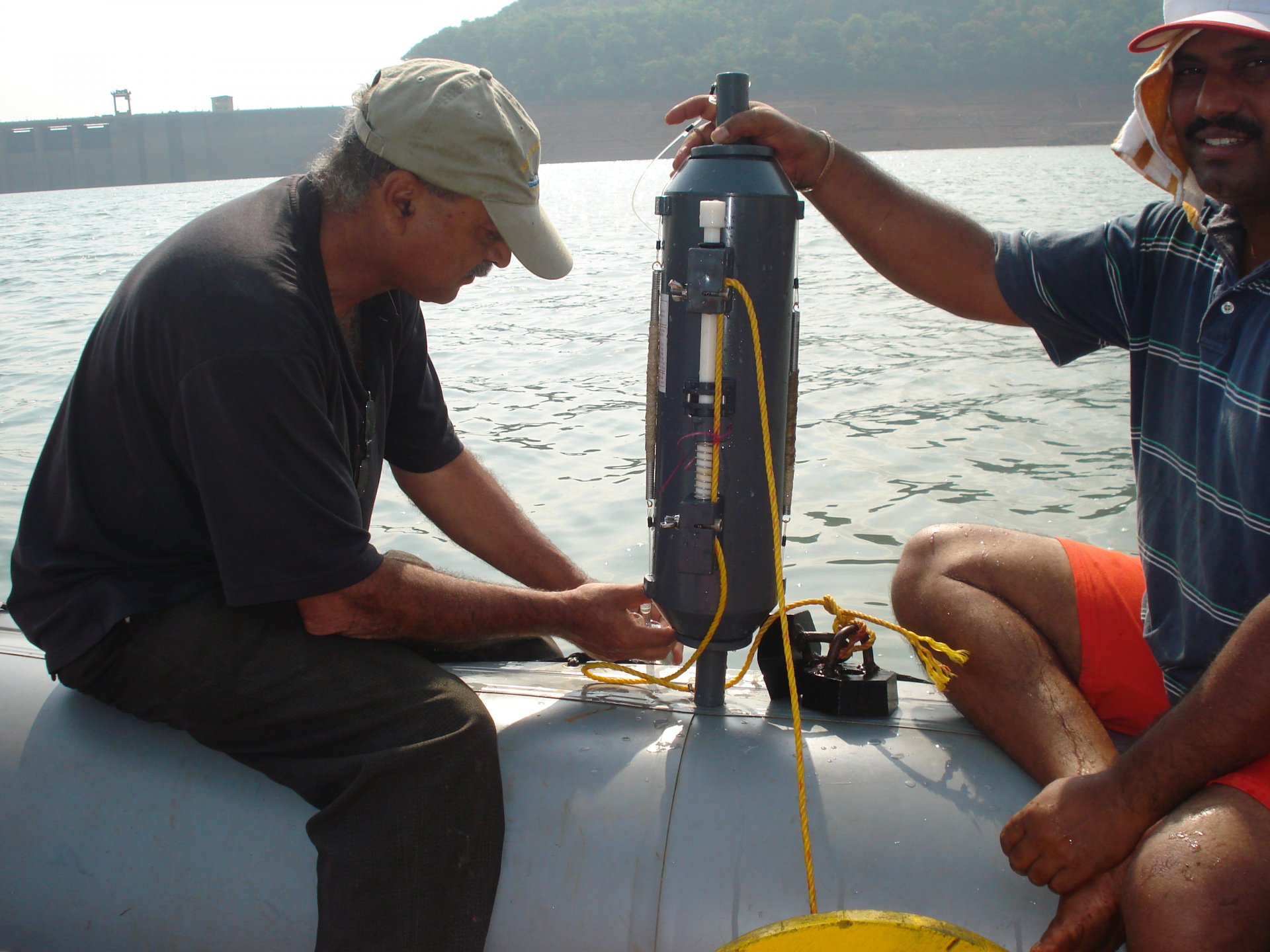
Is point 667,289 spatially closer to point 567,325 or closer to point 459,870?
point 459,870

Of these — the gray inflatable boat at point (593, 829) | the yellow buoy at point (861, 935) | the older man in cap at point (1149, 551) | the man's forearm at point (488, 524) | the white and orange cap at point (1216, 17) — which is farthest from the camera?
the man's forearm at point (488, 524)

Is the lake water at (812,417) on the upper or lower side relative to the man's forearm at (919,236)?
lower

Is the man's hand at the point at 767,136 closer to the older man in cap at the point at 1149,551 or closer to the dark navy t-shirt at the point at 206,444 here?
the older man in cap at the point at 1149,551

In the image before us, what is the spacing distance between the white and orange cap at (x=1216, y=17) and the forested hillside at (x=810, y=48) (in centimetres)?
5860

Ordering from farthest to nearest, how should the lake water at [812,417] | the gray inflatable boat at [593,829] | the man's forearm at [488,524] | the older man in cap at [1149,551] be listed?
the lake water at [812,417], the man's forearm at [488,524], the gray inflatable boat at [593,829], the older man in cap at [1149,551]

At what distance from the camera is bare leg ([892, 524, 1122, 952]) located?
175 cm

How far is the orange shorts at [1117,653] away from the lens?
1.83 metres

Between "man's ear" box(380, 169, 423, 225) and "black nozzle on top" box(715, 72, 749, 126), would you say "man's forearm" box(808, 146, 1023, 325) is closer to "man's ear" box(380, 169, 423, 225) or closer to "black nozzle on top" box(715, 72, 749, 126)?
"black nozzle on top" box(715, 72, 749, 126)

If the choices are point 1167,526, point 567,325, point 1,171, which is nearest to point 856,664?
point 1167,526

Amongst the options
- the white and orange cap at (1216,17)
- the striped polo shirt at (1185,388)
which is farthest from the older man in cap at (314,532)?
the white and orange cap at (1216,17)

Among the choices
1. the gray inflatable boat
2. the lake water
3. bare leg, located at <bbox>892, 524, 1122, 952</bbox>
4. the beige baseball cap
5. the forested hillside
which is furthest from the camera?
the forested hillside

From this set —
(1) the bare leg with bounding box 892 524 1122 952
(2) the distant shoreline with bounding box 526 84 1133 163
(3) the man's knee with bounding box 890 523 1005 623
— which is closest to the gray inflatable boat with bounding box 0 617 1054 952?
(1) the bare leg with bounding box 892 524 1122 952

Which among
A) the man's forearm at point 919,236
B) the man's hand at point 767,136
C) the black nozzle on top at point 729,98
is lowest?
the man's forearm at point 919,236

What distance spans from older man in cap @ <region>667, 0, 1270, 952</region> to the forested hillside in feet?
192
